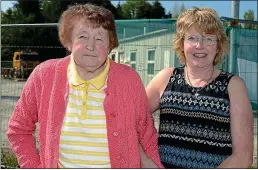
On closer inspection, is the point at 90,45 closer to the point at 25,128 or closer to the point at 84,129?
the point at 84,129

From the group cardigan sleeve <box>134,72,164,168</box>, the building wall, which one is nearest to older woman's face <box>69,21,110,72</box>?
cardigan sleeve <box>134,72,164,168</box>

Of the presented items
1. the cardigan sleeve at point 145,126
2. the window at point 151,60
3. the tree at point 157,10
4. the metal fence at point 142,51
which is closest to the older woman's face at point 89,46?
the cardigan sleeve at point 145,126

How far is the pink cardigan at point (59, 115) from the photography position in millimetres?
2102

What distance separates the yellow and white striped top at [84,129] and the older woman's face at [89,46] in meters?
0.10

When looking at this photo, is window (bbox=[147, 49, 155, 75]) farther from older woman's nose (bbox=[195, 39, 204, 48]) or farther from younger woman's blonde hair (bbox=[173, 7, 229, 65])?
older woman's nose (bbox=[195, 39, 204, 48])

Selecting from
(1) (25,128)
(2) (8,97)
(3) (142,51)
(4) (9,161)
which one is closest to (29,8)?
(3) (142,51)

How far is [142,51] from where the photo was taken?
5.92 m

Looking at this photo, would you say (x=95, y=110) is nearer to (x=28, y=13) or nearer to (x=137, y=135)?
(x=137, y=135)

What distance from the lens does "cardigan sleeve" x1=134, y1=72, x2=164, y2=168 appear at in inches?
86.3

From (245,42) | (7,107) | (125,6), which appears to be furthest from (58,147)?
(125,6)

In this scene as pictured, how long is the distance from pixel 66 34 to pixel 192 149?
928mm

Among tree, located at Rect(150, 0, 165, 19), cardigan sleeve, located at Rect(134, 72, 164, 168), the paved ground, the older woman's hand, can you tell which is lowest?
the paved ground

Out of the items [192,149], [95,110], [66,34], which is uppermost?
[66,34]

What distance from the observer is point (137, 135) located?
223 centimetres
